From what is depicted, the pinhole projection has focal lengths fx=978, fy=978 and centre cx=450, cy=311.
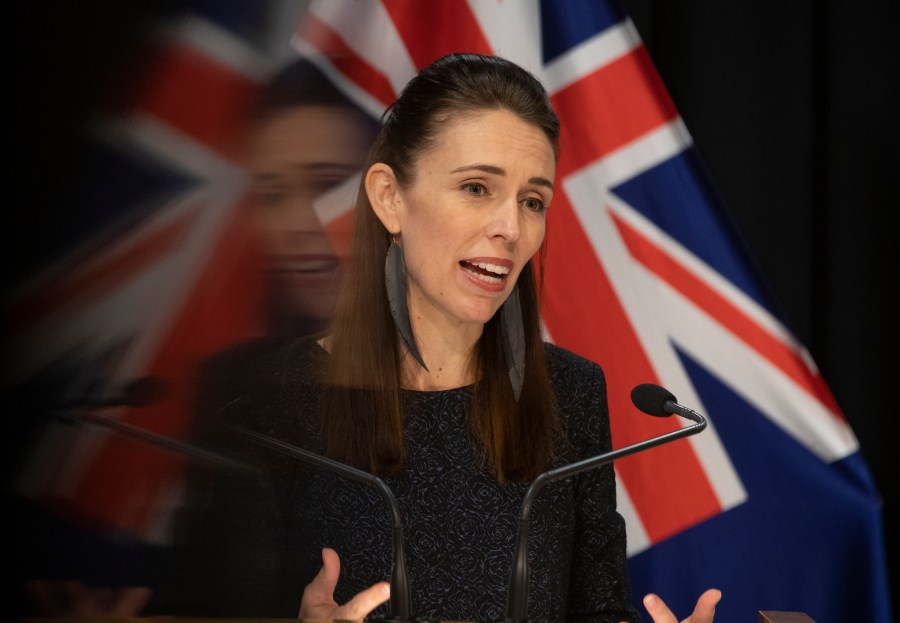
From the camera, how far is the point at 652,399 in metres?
0.95

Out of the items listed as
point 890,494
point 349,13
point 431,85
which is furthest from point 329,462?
point 890,494

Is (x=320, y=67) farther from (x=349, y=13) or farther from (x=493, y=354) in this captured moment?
(x=493, y=354)

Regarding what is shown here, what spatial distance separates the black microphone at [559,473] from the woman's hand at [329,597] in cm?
11

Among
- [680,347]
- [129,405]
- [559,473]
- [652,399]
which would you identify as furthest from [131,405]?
[680,347]

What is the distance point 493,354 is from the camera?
1243 mm

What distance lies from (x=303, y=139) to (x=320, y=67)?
0.05m

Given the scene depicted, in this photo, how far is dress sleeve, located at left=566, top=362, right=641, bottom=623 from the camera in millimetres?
1189

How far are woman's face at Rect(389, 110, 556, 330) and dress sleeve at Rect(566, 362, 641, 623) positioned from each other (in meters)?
0.25

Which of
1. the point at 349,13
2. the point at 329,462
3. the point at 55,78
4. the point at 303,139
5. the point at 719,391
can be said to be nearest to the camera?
the point at 55,78

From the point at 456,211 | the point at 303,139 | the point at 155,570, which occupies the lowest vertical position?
the point at 155,570

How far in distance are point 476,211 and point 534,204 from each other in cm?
8

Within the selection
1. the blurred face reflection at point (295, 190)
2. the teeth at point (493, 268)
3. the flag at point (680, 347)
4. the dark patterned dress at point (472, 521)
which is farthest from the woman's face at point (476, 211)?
the blurred face reflection at point (295, 190)

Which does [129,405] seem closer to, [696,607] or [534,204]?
[696,607]

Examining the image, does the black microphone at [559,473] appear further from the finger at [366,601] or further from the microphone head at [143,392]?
the microphone head at [143,392]
